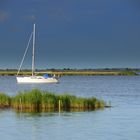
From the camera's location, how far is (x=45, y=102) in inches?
1938

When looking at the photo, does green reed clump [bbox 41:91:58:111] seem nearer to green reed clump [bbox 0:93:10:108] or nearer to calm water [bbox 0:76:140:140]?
calm water [bbox 0:76:140:140]

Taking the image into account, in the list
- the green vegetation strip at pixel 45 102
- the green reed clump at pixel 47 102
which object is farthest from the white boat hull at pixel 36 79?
the green reed clump at pixel 47 102

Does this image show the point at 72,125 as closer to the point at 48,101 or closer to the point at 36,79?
the point at 48,101

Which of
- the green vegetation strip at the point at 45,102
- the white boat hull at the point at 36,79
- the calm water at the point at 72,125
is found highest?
the white boat hull at the point at 36,79

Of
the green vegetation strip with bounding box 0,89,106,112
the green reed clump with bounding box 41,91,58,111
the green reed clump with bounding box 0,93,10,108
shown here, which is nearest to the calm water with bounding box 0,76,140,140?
the green vegetation strip with bounding box 0,89,106,112

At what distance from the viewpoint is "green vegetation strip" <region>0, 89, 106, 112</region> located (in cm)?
4869

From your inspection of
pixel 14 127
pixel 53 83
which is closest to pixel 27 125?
pixel 14 127

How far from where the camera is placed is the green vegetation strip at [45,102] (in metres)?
48.7

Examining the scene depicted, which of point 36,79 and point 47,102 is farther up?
point 36,79

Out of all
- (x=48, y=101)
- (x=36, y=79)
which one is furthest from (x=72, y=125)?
(x=36, y=79)

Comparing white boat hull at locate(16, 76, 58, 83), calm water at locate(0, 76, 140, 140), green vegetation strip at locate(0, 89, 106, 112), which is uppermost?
white boat hull at locate(16, 76, 58, 83)

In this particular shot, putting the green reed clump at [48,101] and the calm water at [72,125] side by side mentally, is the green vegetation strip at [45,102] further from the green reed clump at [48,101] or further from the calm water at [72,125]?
the calm water at [72,125]

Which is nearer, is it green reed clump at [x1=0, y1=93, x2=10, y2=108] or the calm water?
the calm water

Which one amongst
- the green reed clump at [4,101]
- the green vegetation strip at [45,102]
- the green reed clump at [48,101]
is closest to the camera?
the green vegetation strip at [45,102]
